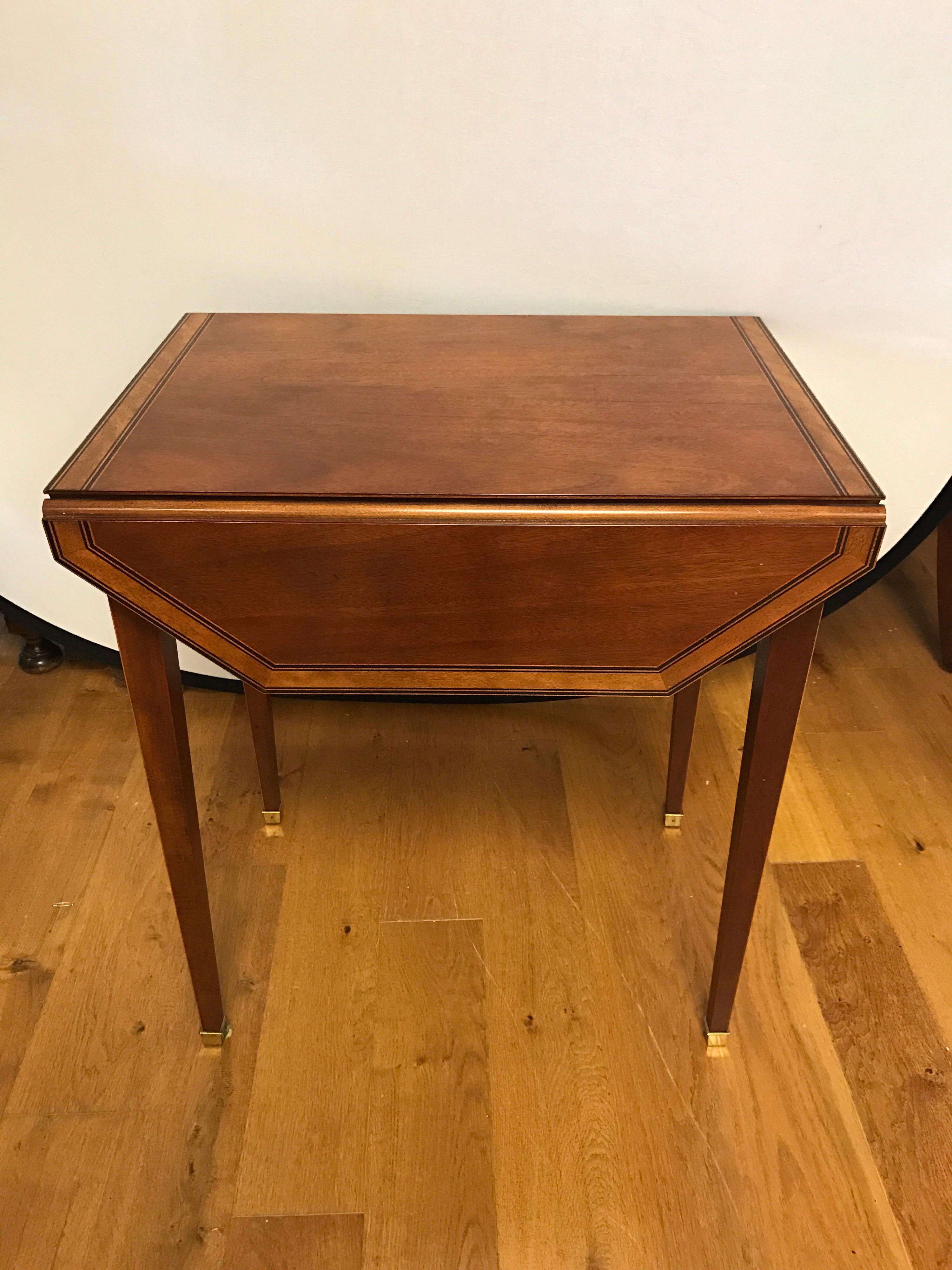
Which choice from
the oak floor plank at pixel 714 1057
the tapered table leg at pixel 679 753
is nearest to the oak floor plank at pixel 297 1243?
the oak floor plank at pixel 714 1057

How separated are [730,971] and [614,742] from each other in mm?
541

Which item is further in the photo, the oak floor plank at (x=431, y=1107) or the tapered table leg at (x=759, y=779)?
the oak floor plank at (x=431, y=1107)

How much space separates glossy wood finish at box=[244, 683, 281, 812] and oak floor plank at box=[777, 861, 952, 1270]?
2.37 feet

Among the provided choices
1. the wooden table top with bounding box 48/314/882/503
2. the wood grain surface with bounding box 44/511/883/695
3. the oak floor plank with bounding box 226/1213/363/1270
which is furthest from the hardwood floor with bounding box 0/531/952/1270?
the wooden table top with bounding box 48/314/882/503

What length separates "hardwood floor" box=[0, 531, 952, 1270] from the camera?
97 cm

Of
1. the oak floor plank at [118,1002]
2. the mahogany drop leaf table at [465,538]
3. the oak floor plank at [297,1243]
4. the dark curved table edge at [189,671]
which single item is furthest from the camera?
the dark curved table edge at [189,671]

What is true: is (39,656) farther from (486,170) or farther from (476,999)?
(486,170)

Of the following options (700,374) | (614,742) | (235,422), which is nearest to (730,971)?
(614,742)

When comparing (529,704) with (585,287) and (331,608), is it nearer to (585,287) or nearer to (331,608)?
(585,287)

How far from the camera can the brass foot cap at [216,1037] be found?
111cm

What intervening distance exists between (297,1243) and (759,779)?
639mm

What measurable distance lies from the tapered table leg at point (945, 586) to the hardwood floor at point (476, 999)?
9cm

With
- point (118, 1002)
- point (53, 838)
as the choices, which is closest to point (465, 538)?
point (118, 1002)

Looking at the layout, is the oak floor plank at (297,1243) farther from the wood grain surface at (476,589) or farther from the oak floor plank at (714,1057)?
the wood grain surface at (476,589)
